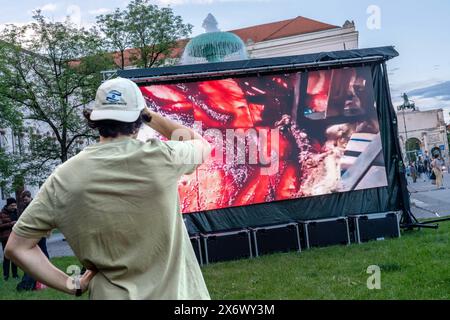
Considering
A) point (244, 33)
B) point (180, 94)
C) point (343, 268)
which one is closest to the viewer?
point (343, 268)

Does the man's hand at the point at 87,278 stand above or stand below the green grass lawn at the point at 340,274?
above

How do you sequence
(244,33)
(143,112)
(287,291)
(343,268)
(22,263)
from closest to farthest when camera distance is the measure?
(22,263) < (143,112) < (287,291) < (343,268) < (244,33)

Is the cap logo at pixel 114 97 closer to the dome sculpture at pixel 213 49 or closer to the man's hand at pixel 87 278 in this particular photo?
the man's hand at pixel 87 278

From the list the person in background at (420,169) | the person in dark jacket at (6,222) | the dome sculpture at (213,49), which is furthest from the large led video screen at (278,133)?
the person in background at (420,169)

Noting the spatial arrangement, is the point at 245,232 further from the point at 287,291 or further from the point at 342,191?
the point at 287,291

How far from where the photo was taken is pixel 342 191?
10.4 m

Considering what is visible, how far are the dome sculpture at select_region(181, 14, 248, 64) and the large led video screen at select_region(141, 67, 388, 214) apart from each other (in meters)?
3.42

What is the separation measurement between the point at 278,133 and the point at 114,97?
8.59m

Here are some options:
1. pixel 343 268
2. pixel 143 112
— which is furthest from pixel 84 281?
pixel 343 268

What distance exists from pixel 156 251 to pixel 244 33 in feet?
191

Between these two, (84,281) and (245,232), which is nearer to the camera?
(84,281)

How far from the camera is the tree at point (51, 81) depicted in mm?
24391

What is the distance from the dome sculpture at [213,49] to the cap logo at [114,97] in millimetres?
11791

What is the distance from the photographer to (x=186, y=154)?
1.71 metres
